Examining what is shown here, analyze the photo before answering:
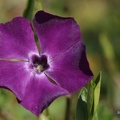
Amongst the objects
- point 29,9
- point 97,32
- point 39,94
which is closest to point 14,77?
point 39,94

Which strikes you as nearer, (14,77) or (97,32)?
(14,77)

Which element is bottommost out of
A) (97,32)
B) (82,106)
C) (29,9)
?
(97,32)

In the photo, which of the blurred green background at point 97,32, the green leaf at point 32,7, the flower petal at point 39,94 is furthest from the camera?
the blurred green background at point 97,32

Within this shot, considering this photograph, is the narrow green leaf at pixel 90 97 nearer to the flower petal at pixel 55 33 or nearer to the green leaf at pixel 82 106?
the green leaf at pixel 82 106

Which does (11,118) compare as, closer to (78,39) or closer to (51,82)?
(51,82)

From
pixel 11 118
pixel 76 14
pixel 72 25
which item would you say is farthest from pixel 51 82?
pixel 76 14

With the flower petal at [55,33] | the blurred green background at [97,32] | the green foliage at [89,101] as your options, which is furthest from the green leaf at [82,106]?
the blurred green background at [97,32]

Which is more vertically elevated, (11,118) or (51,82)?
(51,82)

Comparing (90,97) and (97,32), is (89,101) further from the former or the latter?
(97,32)
